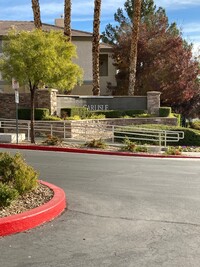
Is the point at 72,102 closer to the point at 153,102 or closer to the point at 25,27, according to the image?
the point at 153,102

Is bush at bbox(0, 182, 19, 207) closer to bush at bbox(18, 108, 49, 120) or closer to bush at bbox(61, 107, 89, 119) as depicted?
bush at bbox(18, 108, 49, 120)

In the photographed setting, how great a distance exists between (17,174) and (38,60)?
12.4 m

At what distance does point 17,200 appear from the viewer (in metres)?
7.76

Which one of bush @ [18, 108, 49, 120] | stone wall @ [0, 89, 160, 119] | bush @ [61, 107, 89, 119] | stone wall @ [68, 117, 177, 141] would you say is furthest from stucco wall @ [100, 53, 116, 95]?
bush @ [18, 108, 49, 120]

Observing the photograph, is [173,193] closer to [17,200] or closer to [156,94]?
[17,200]

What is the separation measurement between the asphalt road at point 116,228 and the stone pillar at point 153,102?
69.0ft

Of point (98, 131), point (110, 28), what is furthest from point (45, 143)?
point (110, 28)

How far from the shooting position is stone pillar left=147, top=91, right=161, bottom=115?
33.0 metres

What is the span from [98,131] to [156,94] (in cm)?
817

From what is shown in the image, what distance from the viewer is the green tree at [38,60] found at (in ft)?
65.8

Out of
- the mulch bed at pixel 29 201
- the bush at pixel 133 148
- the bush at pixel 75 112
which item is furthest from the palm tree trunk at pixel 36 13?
the mulch bed at pixel 29 201

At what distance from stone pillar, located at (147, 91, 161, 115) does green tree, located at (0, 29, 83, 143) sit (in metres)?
12.2

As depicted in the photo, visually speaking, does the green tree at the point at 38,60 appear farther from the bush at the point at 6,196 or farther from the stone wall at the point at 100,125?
the bush at the point at 6,196

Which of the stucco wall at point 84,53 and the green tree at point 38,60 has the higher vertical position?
the stucco wall at point 84,53
